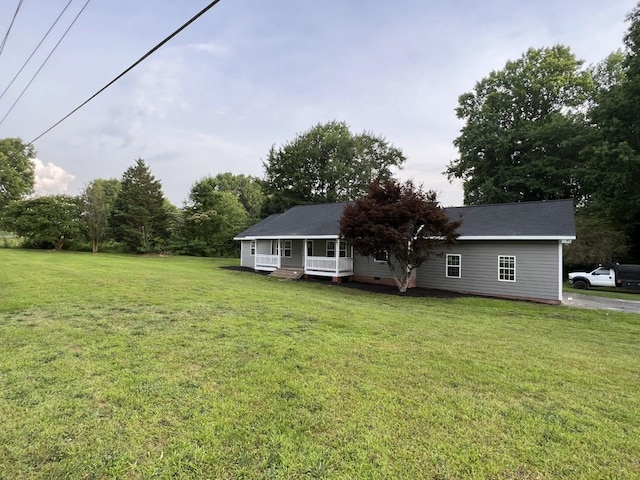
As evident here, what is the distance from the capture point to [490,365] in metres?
4.80

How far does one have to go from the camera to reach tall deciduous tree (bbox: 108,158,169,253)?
32.8m

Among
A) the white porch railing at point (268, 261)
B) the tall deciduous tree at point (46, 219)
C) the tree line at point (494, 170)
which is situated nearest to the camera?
the white porch railing at point (268, 261)

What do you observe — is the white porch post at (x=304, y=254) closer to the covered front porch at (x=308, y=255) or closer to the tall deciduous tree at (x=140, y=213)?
the covered front porch at (x=308, y=255)

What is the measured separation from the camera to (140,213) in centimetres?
3272

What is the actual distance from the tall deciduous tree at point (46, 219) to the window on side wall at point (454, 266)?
3477cm

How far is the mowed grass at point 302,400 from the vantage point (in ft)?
8.21

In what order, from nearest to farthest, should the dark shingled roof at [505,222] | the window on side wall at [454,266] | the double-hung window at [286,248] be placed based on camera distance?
the dark shingled roof at [505,222]
the window on side wall at [454,266]
the double-hung window at [286,248]

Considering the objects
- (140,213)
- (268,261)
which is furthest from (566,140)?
(140,213)

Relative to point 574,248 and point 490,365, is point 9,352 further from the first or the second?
point 574,248

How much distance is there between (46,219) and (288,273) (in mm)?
27611

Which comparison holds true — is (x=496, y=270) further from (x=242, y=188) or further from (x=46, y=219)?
(x=242, y=188)

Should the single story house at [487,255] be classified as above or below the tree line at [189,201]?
below

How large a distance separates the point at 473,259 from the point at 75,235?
120 ft

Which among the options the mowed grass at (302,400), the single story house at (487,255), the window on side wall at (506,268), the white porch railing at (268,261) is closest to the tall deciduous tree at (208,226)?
the white porch railing at (268,261)
